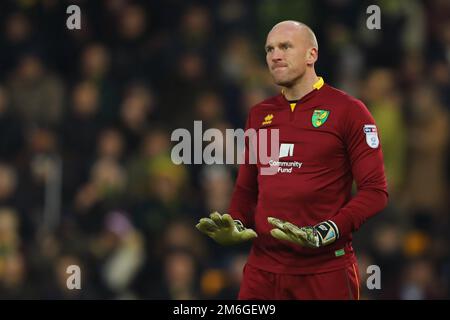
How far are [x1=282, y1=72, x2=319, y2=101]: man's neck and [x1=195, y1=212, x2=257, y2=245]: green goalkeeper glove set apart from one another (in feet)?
2.18

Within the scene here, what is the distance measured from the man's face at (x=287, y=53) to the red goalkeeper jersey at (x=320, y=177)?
0.51 feet

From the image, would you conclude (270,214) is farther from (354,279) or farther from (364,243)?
(364,243)

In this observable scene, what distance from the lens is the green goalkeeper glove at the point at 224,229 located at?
16.8 ft

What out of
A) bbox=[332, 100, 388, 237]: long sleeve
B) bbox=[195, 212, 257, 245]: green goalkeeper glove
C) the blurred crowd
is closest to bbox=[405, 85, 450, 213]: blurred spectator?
the blurred crowd

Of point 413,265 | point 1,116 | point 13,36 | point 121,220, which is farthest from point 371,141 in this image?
point 13,36

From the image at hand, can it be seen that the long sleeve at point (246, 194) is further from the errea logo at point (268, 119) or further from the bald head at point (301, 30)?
the bald head at point (301, 30)

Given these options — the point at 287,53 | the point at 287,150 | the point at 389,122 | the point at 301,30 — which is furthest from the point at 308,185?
the point at 389,122

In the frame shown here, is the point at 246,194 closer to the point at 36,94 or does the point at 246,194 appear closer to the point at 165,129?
the point at 165,129

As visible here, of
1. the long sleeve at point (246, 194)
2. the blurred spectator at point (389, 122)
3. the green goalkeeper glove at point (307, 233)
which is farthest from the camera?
the blurred spectator at point (389, 122)

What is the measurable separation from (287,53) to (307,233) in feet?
2.85

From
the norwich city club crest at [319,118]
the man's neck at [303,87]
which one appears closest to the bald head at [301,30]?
the man's neck at [303,87]

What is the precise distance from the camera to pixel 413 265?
8.83m

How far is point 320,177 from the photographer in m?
5.22

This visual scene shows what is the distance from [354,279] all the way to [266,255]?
1.37ft
